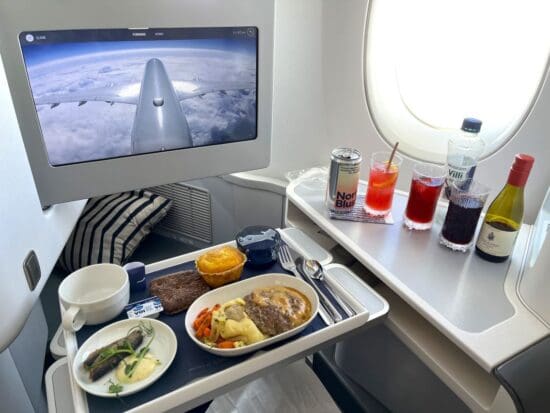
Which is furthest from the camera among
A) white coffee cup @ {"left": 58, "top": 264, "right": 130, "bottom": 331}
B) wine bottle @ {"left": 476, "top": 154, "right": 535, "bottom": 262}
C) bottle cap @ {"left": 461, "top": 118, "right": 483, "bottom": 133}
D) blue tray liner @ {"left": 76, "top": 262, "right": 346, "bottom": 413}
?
bottle cap @ {"left": 461, "top": 118, "right": 483, "bottom": 133}

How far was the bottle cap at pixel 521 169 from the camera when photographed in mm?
749

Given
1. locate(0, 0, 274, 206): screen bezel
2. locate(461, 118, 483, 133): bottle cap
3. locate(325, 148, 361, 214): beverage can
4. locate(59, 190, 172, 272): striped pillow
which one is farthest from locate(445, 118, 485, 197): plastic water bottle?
locate(59, 190, 172, 272): striped pillow

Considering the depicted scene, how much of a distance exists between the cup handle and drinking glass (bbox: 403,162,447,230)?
2.45 feet

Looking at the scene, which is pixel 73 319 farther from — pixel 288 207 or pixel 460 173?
pixel 460 173

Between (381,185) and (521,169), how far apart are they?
313 mm

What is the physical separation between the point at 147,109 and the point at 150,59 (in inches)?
4.2

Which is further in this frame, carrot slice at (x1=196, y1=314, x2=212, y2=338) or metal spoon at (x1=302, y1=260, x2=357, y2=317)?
metal spoon at (x1=302, y1=260, x2=357, y2=317)

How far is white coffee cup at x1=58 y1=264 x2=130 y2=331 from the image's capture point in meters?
0.73

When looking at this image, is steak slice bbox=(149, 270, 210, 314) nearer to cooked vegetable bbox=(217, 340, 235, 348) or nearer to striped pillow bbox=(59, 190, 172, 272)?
cooked vegetable bbox=(217, 340, 235, 348)

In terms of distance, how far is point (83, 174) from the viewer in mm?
875

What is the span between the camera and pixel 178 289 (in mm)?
829

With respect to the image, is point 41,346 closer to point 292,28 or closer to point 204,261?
point 204,261

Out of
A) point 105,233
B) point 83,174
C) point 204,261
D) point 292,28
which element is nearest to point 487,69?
point 292,28

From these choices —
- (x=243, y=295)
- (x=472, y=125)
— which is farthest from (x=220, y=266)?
(x=472, y=125)
